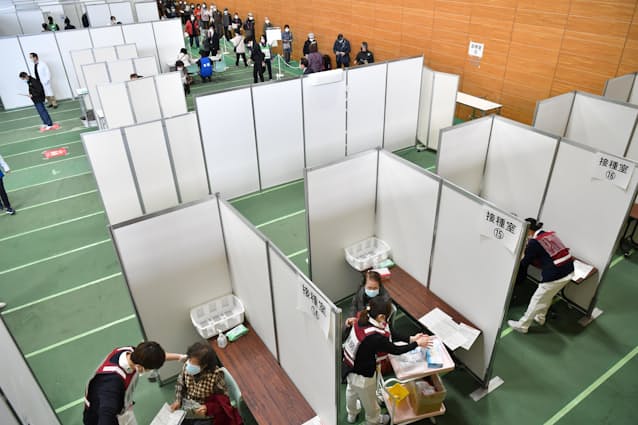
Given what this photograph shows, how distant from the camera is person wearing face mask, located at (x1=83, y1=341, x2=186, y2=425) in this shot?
2.97m

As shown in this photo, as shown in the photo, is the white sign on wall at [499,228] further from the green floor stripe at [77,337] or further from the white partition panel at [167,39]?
the white partition panel at [167,39]

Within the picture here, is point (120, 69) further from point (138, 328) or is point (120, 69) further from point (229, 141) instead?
point (138, 328)

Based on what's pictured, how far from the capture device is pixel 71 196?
820 centimetres

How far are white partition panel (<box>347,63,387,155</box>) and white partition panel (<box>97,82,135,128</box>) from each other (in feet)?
14.5

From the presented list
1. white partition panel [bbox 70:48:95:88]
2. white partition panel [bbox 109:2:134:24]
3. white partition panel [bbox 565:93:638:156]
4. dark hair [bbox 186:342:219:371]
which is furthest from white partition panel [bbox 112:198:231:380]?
white partition panel [bbox 109:2:134:24]

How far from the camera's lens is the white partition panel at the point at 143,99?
8.42m

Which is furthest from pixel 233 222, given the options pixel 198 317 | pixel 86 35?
pixel 86 35

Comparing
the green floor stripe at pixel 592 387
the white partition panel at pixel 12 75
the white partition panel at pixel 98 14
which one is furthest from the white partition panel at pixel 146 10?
the green floor stripe at pixel 592 387

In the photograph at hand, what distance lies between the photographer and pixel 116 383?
3037mm

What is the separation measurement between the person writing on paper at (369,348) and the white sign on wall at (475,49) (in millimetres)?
8121

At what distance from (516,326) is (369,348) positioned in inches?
101

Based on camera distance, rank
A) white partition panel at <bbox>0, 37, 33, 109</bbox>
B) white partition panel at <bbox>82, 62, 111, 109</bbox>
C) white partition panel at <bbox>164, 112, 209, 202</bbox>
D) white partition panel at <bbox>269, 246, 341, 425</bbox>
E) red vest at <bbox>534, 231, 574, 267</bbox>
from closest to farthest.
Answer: white partition panel at <bbox>269, 246, 341, 425</bbox> → red vest at <bbox>534, 231, 574, 267</bbox> → white partition panel at <bbox>164, 112, 209, 202</bbox> → white partition panel at <bbox>82, 62, 111, 109</bbox> → white partition panel at <bbox>0, 37, 33, 109</bbox>

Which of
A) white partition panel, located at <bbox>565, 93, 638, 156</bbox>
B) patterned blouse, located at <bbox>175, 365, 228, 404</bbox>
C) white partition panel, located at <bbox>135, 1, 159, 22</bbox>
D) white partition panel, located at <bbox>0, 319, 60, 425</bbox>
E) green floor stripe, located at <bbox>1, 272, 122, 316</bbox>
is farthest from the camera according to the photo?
white partition panel, located at <bbox>135, 1, 159, 22</bbox>

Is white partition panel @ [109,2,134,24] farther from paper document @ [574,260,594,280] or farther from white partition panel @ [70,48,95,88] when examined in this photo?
paper document @ [574,260,594,280]
